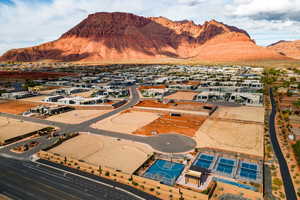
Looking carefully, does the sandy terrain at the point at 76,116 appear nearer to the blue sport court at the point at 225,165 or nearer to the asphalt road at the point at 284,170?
the blue sport court at the point at 225,165

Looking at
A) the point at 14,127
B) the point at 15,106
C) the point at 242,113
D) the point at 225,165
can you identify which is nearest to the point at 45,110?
the point at 14,127

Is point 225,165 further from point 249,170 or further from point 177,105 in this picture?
point 177,105

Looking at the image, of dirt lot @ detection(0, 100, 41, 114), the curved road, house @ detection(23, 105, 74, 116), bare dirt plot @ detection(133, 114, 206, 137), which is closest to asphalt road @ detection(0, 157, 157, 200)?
the curved road

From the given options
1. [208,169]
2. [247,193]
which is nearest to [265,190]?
[247,193]

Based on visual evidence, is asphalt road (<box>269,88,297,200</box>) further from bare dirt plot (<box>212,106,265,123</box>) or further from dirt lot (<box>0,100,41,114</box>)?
dirt lot (<box>0,100,41,114</box>)

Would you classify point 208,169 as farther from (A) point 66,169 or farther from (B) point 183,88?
(B) point 183,88

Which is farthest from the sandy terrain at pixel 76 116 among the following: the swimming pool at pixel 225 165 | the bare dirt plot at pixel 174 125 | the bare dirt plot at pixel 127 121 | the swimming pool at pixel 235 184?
the swimming pool at pixel 235 184
